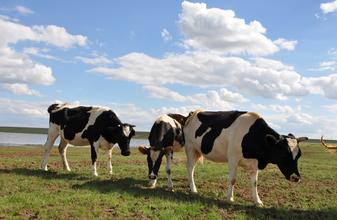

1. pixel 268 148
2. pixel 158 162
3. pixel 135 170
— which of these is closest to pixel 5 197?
pixel 158 162

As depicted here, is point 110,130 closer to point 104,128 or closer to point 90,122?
point 104,128

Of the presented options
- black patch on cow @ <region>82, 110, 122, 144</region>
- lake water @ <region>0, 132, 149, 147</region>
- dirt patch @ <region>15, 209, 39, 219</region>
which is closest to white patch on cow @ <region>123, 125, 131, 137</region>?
black patch on cow @ <region>82, 110, 122, 144</region>

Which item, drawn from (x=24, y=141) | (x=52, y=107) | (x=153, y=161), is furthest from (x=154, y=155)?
(x=24, y=141)

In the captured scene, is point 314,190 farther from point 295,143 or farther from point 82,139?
point 82,139

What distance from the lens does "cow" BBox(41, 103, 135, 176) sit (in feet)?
63.1

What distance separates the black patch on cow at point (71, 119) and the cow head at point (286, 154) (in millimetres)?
9264

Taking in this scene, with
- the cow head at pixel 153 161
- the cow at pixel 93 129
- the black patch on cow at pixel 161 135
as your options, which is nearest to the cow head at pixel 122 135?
the cow at pixel 93 129

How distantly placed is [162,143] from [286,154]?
4.38 metres

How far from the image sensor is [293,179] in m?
13.6

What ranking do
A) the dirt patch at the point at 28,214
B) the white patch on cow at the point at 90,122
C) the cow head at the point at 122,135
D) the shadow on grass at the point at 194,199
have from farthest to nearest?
1. the white patch on cow at the point at 90,122
2. the cow head at the point at 122,135
3. the shadow on grass at the point at 194,199
4. the dirt patch at the point at 28,214

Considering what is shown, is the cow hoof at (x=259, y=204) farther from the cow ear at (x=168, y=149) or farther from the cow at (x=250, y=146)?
the cow ear at (x=168, y=149)

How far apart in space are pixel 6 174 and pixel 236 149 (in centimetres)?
929

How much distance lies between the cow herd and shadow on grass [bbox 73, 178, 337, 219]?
76 centimetres

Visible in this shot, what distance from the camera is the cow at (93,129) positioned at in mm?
19234
